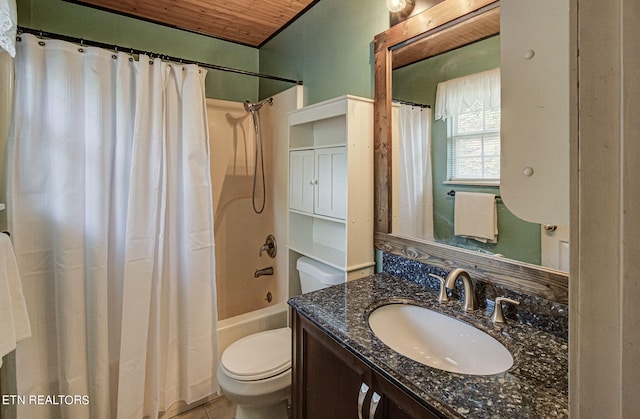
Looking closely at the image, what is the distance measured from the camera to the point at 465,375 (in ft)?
2.58

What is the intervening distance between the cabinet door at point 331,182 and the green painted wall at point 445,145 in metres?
0.42

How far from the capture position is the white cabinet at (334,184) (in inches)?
60.1

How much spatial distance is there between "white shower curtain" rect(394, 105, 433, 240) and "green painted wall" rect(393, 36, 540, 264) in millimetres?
34

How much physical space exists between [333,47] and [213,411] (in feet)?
7.48

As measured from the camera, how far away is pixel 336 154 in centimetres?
165

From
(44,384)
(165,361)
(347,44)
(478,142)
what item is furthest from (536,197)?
(44,384)

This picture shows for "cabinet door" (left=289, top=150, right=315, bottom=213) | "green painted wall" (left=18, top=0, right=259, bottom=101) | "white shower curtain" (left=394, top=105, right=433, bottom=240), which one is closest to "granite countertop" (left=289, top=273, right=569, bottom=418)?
"white shower curtain" (left=394, top=105, right=433, bottom=240)

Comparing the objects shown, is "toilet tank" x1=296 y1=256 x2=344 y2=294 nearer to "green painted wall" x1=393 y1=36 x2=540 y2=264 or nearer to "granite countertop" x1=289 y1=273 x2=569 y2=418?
"granite countertop" x1=289 y1=273 x2=569 y2=418

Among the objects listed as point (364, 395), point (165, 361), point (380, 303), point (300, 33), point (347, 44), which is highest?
point (300, 33)

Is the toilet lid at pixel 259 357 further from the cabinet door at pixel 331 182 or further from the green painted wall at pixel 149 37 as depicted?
the green painted wall at pixel 149 37

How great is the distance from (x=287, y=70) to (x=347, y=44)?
70 centimetres

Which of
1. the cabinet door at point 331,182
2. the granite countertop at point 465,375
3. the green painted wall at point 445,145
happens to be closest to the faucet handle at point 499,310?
the granite countertop at point 465,375

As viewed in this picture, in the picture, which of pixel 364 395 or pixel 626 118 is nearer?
pixel 626 118

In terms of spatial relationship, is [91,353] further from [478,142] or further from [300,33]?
[300,33]
